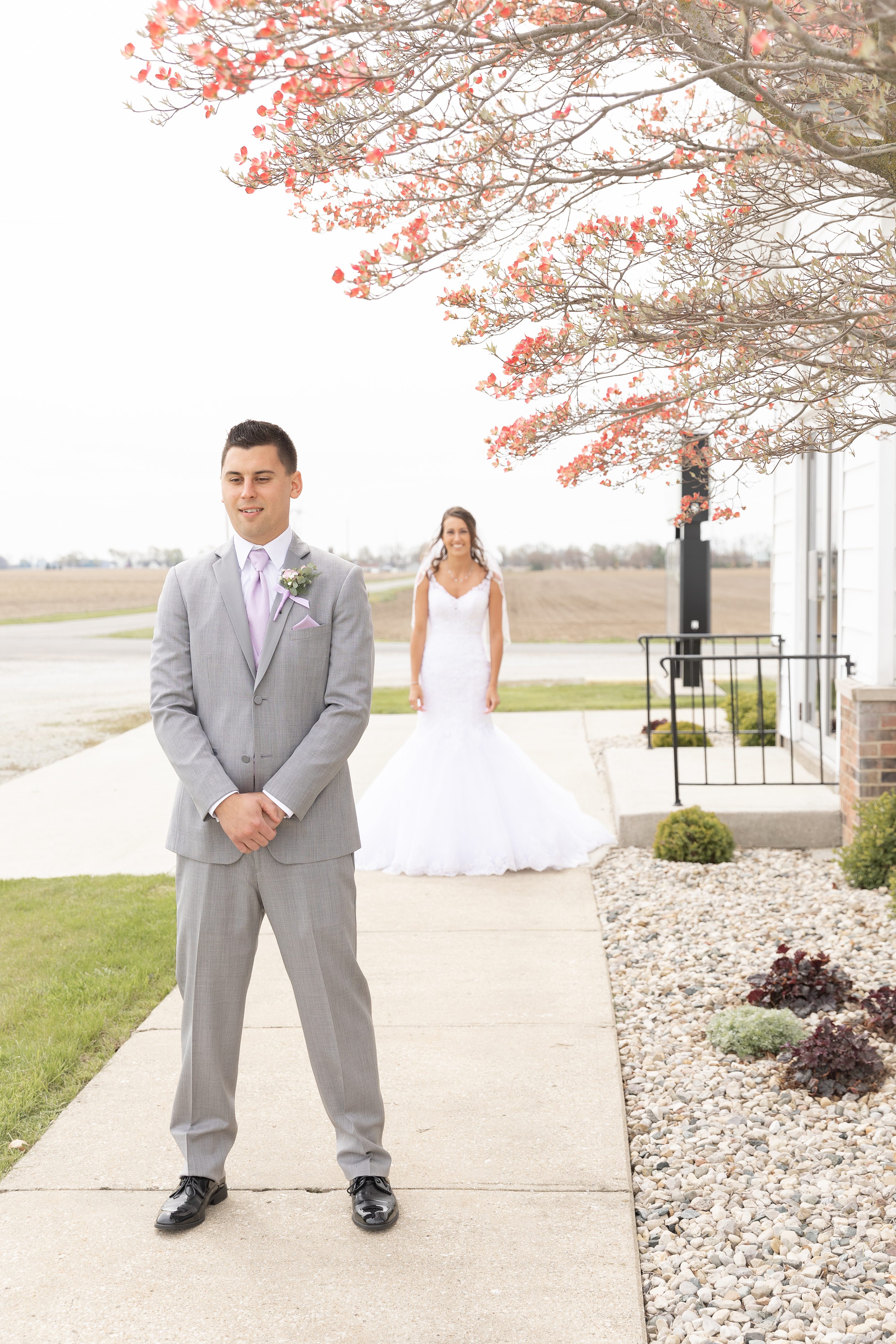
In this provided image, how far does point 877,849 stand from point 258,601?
13.2ft

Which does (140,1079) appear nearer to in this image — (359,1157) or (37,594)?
(359,1157)

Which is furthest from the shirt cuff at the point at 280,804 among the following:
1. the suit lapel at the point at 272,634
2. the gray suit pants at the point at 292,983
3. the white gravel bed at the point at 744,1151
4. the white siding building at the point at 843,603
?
the white siding building at the point at 843,603

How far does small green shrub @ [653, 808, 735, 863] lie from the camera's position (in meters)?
6.41

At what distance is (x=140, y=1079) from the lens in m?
3.83

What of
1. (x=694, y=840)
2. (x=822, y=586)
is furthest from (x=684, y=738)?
(x=694, y=840)

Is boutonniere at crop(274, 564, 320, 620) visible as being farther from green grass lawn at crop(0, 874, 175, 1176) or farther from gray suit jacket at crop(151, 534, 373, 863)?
green grass lawn at crop(0, 874, 175, 1176)

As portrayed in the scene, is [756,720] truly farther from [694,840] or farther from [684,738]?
[694,840]

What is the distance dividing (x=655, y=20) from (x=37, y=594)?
7295 centimetres

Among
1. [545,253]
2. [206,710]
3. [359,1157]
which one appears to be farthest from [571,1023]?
[545,253]

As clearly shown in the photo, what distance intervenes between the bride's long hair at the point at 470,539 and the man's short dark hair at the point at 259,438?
363cm

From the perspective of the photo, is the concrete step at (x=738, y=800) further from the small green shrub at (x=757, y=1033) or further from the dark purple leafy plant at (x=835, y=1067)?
the dark purple leafy plant at (x=835, y=1067)

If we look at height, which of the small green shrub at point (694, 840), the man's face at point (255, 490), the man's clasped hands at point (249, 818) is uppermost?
the man's face at point (255, 490)

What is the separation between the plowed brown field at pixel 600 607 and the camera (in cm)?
3578

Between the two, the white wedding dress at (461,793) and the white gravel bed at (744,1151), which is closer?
the white gravel bed at (744,1151)
